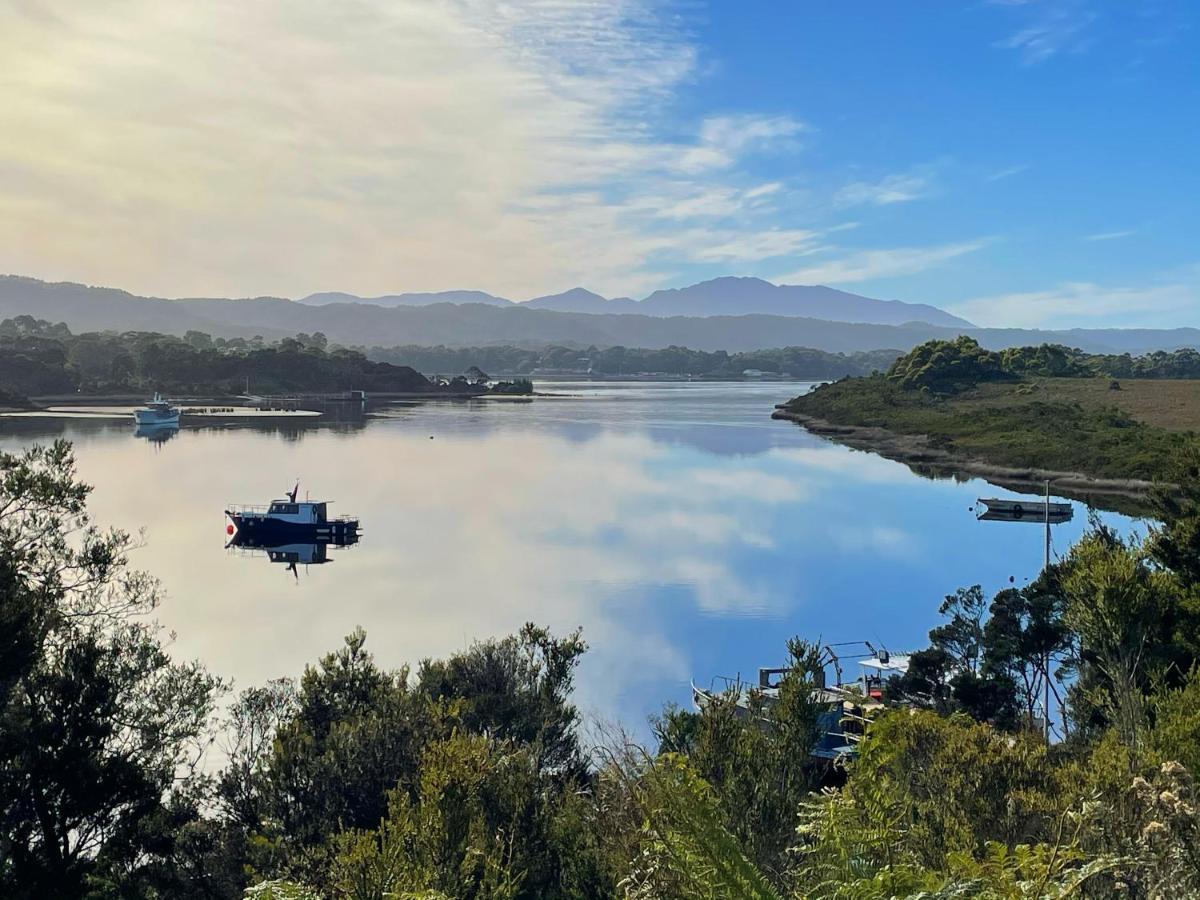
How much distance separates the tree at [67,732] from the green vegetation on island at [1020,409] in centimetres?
3471

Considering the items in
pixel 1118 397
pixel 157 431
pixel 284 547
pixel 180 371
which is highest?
pixel 180 371

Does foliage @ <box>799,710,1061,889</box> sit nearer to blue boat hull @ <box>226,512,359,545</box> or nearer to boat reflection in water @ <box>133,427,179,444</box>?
blue boat hull @ <box>226,512,359,545</box>

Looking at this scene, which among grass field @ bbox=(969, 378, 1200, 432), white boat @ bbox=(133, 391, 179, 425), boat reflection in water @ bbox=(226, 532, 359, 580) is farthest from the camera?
white boat @ bbox=(133, 391, 179, 425)

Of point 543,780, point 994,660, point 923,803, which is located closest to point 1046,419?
point 994,660

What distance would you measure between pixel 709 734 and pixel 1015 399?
71.4m

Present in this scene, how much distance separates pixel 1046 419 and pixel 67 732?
60384mm

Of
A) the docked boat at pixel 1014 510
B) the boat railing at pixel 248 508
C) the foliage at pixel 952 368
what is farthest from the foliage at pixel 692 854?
the foliage at pixel 952 368

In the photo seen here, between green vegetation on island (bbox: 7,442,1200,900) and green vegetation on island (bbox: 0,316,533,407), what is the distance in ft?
284

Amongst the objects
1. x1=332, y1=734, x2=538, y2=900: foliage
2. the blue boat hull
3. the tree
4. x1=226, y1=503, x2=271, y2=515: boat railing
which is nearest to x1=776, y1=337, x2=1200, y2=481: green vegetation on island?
the blue boat hull

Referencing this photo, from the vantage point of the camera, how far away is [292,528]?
34.5 metres

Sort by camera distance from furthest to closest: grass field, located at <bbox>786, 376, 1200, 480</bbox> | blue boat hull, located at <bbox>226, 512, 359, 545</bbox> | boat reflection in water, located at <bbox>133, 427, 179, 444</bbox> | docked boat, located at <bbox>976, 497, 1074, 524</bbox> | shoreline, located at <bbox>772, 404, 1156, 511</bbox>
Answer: boat reflection in water, located at <bbox>133, 427, 179, 444</bbox> < grass field, located at <bbox>786, 376, 1200, 480</bbox> < shoreline, located at <bbox>772, 404, 1156, 511</bbox> < docked boat, located at <bbox>976, 497, 1074, 524</bbox> < blue boat hull, located at <bbox>226, 512, 359, 545</bbox>

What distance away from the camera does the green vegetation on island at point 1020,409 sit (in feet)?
166

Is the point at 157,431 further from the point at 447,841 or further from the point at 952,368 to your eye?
the point at 447,841

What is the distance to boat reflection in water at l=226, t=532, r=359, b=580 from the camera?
3334 cm
